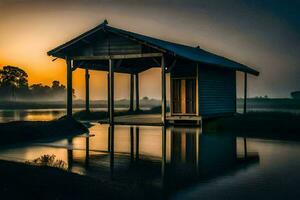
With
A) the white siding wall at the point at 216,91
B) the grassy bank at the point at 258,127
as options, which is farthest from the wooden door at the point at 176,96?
the grassy bank at the point at 258,127

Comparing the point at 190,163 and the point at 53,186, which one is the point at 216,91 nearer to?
the point at 190,163

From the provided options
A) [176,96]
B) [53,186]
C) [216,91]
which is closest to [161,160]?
[53,186]

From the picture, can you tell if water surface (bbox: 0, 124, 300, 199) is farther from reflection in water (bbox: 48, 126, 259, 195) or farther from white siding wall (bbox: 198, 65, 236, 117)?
white siding wall (bbox: 198, 65, 236, 117)

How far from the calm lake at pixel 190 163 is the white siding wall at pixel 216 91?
10043 mm

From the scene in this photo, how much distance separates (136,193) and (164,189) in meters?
0.71

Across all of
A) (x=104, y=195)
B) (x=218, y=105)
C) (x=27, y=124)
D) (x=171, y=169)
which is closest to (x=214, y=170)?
(x=171, y=169)

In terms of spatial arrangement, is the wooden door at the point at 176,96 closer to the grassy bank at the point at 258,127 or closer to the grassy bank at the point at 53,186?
the grassy bank at the point at 258,127

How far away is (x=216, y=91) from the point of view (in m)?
30.7

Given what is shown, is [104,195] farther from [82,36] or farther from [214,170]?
[82,36]

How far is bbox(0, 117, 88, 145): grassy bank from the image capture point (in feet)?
58.0

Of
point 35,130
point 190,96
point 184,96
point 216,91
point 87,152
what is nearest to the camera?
point 87,152

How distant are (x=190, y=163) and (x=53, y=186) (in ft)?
16.2

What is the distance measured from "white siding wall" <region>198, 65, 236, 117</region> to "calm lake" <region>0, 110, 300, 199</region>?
10043 millimetres

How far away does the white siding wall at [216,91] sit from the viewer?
27.9 m
